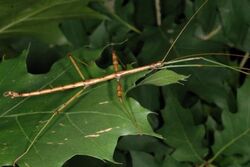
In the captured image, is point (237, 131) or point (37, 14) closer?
point (37, 14)

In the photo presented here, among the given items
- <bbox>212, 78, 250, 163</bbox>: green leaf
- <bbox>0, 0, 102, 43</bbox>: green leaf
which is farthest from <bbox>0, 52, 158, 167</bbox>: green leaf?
<bbox>212, 78, 250, 163</bbox>: green leaf

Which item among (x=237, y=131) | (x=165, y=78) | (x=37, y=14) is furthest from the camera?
(x=237, y=131)

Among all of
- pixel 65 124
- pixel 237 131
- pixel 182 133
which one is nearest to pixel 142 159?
pixel 182 133

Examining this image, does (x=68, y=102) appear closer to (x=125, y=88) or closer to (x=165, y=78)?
(x=125, y=88)

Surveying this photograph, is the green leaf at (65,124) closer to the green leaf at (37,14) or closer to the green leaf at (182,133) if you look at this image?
the green leaf at (37,14)

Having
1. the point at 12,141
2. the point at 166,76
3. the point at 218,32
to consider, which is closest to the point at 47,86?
the point at 12,141

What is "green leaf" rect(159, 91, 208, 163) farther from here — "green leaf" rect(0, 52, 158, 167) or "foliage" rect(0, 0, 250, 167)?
"green leaf" rect(0, 52, 158, 167)

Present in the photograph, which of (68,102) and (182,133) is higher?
(68,102)

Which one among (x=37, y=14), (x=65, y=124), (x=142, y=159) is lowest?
(x=142, y=159)
